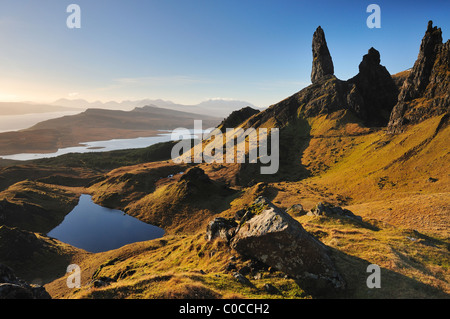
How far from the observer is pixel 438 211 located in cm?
3647

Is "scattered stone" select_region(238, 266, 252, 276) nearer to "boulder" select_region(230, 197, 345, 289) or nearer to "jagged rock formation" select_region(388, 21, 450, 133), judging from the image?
"boulder" select_region(230, 197, 345, 289)

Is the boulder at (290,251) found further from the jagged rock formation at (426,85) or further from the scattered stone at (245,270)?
the jagged rock formation at (426,85)

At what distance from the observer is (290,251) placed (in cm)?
1908

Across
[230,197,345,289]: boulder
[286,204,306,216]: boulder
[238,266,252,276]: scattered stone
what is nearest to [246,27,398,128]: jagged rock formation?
[286,204,306,216]: boulder

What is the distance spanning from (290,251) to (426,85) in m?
99.2

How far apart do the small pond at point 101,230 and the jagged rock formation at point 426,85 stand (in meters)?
96.2

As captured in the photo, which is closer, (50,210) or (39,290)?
(39,290)

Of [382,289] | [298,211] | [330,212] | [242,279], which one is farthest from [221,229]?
[298,211]

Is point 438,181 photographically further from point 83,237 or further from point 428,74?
point 83,237

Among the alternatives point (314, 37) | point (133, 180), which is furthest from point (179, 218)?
point (314, 37)

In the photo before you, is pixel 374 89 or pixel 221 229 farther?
pixel 374 89

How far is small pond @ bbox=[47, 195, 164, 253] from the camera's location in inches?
2266

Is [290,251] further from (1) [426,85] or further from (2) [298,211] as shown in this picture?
(1) [426,85]
